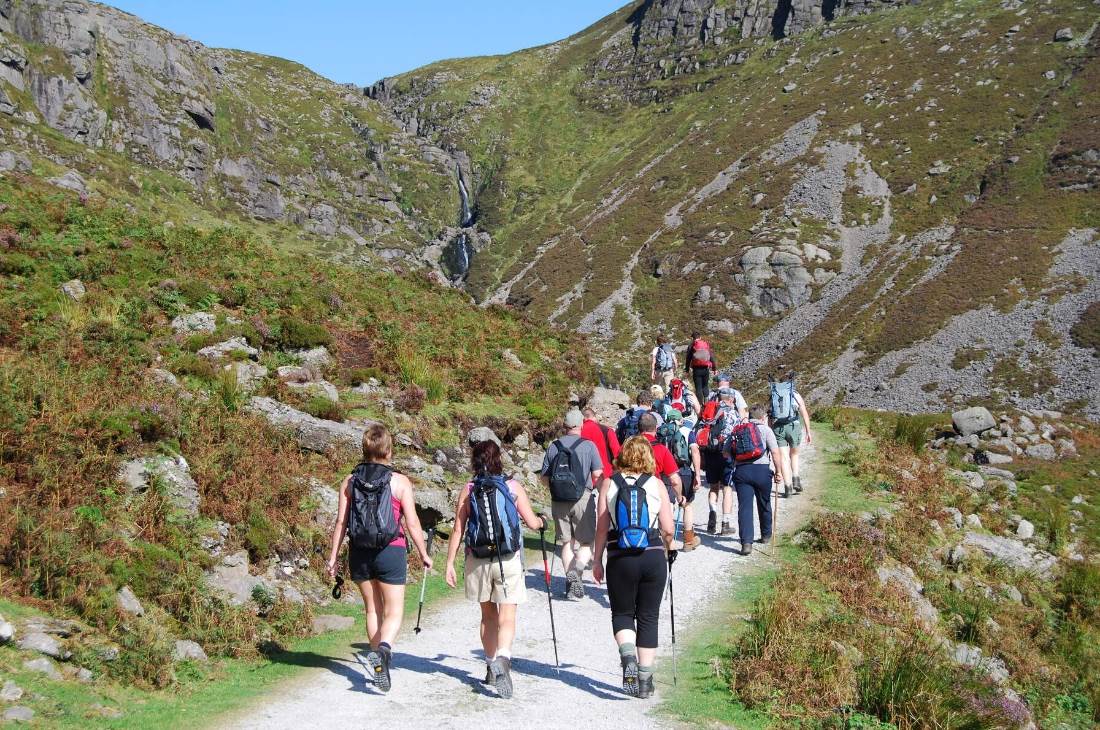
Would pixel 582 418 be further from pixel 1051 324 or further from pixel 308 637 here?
pixel 1051 324

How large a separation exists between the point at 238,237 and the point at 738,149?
99823 millimetres

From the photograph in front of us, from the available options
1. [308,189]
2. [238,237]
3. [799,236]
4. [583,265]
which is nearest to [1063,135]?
[799,236]

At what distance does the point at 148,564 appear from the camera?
789 centimetres

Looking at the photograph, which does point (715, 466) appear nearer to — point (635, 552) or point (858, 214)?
point (635, 552)

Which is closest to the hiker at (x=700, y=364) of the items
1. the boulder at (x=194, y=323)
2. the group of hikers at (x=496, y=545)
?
the boulder at (x=194, y=323)

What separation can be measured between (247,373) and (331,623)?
20.7 feet

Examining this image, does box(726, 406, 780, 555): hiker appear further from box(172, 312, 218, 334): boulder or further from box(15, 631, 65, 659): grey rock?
box(172, 312, 218, 334): boulder

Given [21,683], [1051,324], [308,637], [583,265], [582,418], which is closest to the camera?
[21,683]

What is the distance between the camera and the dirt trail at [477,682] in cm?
648

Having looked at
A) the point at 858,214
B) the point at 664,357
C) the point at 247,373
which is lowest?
the point at 247,373

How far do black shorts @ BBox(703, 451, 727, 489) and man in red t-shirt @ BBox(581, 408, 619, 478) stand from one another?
273 cm

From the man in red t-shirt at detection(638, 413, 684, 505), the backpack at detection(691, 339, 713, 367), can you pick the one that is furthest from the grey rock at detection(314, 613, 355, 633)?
the backpack at detection(691, 339, 713, 367)

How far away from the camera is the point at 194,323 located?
1481 centimetres

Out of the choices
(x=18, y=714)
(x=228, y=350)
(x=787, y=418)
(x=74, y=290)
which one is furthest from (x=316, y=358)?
(x=18, y=714)
